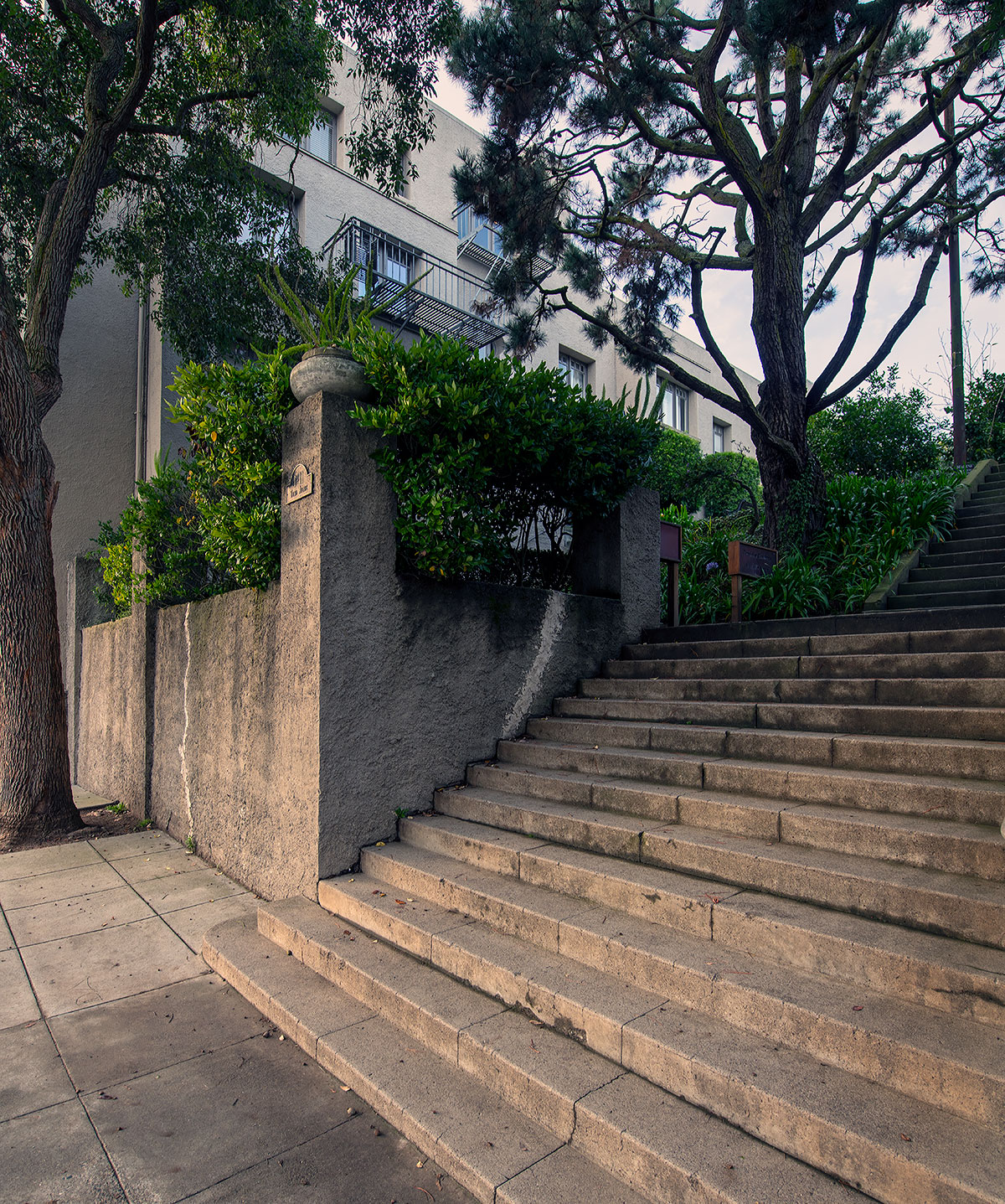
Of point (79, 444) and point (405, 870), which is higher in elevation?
point (79, 444)

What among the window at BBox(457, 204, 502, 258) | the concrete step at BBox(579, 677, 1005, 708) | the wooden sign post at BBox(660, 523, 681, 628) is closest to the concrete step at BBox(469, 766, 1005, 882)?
the concrete step at BBox(579, 677, 1005, 708)

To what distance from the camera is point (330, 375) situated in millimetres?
4180

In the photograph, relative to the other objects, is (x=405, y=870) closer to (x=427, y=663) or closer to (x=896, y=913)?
Result: (x=427, y=663)

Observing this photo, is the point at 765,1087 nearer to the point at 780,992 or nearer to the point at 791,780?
the point at 780,992

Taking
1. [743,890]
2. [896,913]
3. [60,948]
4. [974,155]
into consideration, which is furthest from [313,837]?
[974,155]

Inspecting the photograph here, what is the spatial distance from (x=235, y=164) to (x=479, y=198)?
3.01 metres

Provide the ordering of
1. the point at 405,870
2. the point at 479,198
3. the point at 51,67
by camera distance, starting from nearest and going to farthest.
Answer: the point at 405,870 → the point at 51,67 → the point at 479,198

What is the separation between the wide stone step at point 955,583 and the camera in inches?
264

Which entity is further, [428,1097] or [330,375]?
[330,375]

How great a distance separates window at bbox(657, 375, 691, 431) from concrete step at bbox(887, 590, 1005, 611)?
15.4 metres

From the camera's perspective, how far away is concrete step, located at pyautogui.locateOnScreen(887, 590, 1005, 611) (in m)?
5.97

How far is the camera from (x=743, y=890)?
2.82 m

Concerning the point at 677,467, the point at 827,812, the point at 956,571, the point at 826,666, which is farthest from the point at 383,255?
the point at 827,812

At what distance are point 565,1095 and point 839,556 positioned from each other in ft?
24.4
